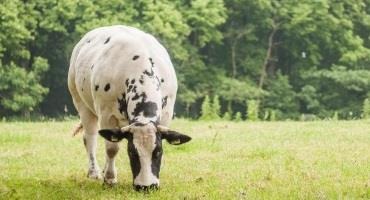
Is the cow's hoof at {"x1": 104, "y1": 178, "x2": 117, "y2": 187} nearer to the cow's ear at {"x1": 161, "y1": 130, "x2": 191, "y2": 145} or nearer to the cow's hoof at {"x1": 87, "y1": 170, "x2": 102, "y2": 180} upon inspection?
the cow's hoof at {"x1": 87, "y1": 170, "x2": 102, "y2": 180}

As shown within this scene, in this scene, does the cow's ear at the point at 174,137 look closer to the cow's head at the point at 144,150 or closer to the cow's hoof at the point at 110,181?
the cow's head at the point at 144,150

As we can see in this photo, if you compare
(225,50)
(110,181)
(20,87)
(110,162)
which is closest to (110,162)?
(110,162)

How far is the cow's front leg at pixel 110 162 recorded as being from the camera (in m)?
10.2

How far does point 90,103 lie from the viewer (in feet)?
35.2

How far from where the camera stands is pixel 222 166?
12281mm

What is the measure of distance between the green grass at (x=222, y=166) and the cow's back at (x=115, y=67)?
1307 millimetres

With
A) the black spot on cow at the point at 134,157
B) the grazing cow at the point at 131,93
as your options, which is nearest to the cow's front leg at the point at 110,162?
the grazing cow at the point at 131,93

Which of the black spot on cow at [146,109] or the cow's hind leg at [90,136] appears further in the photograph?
the cow's hind leg at [90,136]

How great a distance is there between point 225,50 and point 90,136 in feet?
161

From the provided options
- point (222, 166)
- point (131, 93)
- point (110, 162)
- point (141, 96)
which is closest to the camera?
point (141, 96)

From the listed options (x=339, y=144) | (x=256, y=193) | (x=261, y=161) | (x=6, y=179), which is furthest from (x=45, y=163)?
(x=339, y=144)

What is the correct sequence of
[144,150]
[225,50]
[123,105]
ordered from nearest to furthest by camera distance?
[144,150], [123,105], [225,50]

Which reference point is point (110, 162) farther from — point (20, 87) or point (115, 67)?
point (20, 87)

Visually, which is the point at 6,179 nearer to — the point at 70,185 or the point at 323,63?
the point at 70,185
